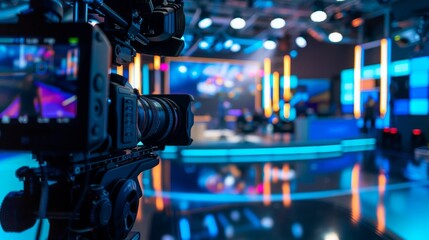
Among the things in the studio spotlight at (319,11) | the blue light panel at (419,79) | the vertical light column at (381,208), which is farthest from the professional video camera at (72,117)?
the blue light panel at (419,79)

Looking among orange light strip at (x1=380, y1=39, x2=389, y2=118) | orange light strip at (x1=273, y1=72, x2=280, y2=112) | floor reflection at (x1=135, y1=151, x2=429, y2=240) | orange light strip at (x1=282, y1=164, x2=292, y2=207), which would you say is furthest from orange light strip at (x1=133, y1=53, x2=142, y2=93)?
orange light strip at (x1=380, y1=39, x2=389, y2=118)

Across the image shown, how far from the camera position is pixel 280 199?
2.79 meters

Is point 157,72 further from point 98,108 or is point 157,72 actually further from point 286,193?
point 98,108

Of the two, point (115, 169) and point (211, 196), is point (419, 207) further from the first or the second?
point (115, 169)

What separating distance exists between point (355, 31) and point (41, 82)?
771cm

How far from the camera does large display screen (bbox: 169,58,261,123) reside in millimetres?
8500

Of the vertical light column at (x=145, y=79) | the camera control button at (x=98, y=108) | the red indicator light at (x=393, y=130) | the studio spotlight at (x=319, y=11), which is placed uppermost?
the studio spotlight at (x=319, y=11)

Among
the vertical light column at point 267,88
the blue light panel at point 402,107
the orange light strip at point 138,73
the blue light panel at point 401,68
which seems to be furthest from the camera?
the vertical light column at point 267,88

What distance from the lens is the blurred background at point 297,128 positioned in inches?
90.3

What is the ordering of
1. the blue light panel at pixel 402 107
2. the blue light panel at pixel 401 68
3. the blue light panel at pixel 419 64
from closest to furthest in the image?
the blue light panel at pixel 419 64 < the blue light panel at pixel 401 68 < the blue light panel at pixel 402 107

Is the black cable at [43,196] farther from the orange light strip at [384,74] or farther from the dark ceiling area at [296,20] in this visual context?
the orange light strip at [384,74]

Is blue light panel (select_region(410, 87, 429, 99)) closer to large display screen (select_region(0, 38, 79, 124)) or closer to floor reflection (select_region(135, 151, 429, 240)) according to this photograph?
floor reflection (select_region(135, 151, 429, 240))

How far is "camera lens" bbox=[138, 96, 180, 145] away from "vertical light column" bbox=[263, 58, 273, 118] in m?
8.33

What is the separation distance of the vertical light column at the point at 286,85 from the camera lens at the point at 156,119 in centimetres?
799
